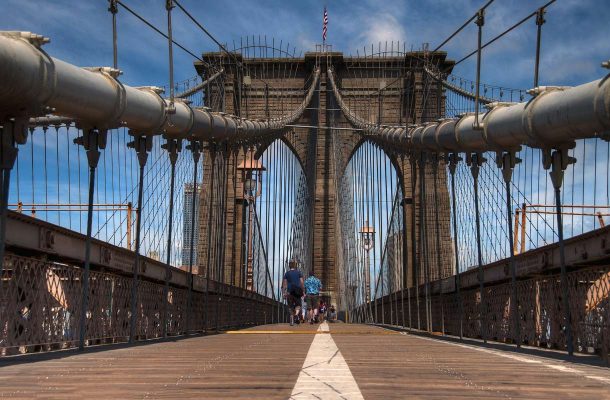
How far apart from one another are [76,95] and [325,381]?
14.8ft

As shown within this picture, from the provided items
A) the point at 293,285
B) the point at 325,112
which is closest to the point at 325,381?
the point at 293,285

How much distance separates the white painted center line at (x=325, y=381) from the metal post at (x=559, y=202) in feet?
7.35

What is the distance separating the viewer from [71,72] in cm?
746

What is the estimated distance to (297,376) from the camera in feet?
14.0

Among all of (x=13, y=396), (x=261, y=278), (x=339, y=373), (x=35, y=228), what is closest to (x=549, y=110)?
(x=339, y=373)

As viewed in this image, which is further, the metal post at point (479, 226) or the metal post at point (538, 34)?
the metal post at point (479, 226)

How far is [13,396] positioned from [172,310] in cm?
813

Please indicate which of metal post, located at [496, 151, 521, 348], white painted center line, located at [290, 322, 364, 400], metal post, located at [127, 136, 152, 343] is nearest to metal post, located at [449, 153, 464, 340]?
metal post, located at [496, 151, 521, 348]

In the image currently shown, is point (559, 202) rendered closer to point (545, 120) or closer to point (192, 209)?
point (545, 120)

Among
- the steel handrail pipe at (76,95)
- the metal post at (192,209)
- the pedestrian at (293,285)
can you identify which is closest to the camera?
the steel handrail pipe at (76,95)

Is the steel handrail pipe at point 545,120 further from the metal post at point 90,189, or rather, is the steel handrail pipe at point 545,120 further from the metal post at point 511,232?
the metal post at point 90,189

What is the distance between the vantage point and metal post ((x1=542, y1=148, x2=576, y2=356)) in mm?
6949

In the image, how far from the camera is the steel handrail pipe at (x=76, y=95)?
248 inches

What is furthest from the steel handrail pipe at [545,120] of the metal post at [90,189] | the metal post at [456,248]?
the metal post at [90,189]
